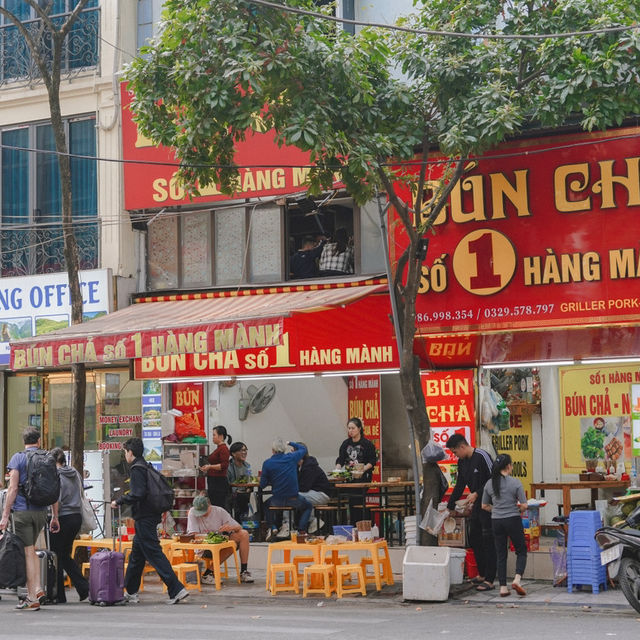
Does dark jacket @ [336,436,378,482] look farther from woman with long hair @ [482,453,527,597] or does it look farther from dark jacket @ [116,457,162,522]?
dark jacket @ [116,457,162,522]

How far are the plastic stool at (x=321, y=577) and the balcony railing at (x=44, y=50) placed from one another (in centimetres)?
1051

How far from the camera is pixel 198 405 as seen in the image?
19016 mm


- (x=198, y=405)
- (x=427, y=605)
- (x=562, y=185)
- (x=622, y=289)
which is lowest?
(x=427, y=605)

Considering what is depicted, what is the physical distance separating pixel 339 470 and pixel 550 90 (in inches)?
262

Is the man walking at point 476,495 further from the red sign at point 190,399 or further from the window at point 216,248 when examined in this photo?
the red sign at point 190,399

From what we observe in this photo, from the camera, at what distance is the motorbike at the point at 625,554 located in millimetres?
11406

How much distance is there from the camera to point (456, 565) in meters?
13.2

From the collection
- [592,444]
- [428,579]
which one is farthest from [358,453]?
[428,579]

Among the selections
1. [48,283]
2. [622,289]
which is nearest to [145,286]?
[48,283]

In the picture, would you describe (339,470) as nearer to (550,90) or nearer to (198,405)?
(198,405)

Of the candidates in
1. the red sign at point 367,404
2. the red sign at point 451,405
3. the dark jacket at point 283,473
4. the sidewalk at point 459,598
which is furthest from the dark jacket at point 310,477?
the sidewalk at point 459,598

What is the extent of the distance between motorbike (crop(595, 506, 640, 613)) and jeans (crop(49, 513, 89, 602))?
595 cm

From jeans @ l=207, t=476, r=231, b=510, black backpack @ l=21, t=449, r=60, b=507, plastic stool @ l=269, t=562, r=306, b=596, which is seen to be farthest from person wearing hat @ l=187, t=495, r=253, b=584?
black backpack @ l=21, t=449, r=60, b=507

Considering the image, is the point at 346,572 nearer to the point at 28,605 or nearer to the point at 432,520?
the point at 432,520
